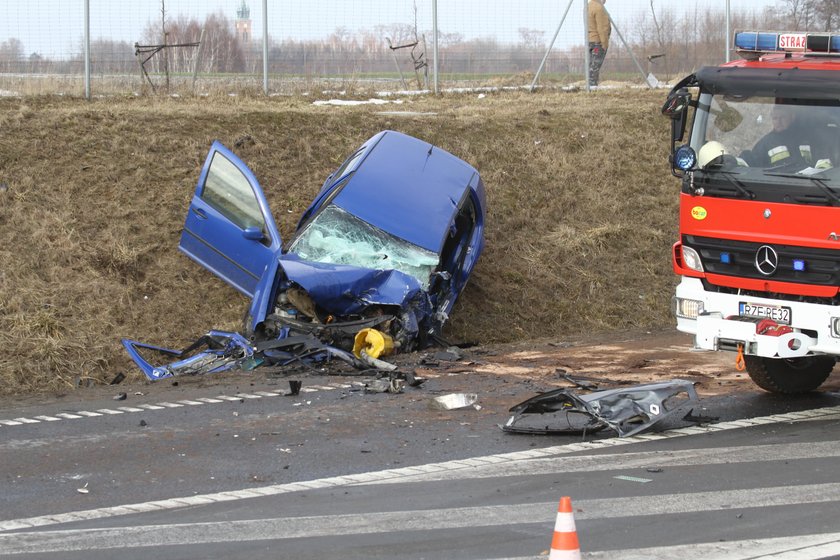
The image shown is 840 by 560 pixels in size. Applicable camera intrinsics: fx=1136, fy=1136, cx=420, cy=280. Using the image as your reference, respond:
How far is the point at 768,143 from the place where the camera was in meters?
9.20

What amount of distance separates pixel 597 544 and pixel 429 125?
13.9 metres

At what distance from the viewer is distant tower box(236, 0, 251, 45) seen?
878 inches

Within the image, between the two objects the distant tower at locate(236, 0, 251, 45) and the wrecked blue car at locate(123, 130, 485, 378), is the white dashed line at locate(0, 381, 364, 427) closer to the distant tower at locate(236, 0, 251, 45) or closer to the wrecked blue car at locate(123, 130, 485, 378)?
the wrecked blue car at locate(123, 130, 485, 378)

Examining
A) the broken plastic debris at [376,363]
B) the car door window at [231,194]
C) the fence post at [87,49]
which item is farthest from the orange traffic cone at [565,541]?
the fence post at [87,49]

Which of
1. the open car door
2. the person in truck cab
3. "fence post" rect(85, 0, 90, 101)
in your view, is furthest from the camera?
"fence post" rect(85, 0, 90, 101)

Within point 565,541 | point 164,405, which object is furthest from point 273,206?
point 565,541

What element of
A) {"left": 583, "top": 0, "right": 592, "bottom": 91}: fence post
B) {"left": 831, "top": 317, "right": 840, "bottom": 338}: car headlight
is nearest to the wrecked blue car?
{"left": 831, "top": 317, "right": 840, "bottom": 338}: car headlight

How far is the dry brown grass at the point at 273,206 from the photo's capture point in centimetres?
1311

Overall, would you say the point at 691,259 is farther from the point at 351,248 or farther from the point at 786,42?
the point at 351,248

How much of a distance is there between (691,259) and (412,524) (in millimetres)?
4252

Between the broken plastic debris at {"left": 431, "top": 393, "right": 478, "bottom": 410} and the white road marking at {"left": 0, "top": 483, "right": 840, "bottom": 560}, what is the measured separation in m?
3.03

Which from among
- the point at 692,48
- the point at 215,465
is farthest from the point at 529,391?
the point at 692,48

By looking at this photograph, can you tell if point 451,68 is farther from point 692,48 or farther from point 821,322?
point 821,322

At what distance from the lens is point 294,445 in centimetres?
857
